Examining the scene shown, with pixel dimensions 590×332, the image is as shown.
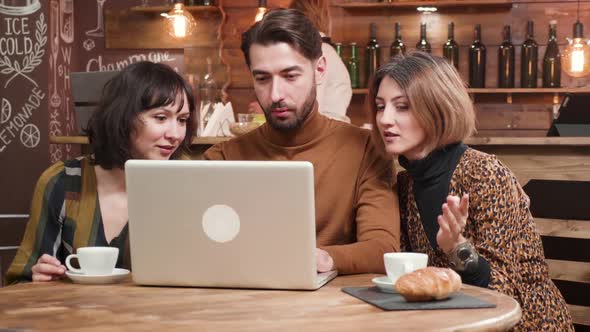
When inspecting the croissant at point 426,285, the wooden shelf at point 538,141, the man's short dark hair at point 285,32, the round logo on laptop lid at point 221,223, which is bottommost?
the croissant at point 426,285

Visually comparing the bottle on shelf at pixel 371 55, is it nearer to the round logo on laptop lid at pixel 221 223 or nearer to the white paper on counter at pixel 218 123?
the white paper on counter at pixel 218 123

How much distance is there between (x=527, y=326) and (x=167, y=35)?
457 centimetres

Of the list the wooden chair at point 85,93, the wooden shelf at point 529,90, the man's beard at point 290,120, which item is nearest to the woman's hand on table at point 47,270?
the man's beard at point 290,120

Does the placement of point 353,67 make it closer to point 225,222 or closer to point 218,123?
point 218,123

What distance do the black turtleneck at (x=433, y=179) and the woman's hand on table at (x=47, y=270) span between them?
0.90 m

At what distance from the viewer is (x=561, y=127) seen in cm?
326

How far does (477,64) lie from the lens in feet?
17.9

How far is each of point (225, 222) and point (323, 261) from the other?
312 mm

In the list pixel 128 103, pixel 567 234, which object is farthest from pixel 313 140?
pixel 567 234

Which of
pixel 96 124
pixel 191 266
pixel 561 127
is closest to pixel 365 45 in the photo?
pixel 561 127

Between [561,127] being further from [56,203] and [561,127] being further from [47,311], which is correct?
[47,311]

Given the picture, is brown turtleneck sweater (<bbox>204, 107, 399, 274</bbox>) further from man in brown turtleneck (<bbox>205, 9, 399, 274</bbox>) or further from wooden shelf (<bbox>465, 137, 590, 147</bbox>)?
wooden shelf (<bbox>465, 137, 590, 147</bbox>)

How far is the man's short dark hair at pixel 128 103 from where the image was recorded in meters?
2.26

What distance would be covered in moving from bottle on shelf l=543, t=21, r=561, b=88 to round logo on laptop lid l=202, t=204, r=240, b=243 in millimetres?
4154
